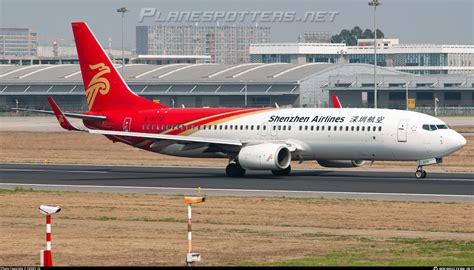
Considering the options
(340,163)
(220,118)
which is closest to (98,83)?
(220,118)

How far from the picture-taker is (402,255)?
93.3 feet

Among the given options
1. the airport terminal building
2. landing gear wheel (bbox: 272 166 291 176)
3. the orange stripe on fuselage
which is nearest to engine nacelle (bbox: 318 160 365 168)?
landing gear wheel (bbox: 272 166 291 176)

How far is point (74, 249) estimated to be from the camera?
2977 centimetres

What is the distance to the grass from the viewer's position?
26.7 m

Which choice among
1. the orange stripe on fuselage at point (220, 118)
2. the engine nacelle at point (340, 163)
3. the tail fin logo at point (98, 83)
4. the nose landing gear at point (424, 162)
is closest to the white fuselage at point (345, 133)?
the orange stripe on fuselage at point (220, 118)

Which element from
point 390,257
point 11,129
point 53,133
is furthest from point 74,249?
point 11,129

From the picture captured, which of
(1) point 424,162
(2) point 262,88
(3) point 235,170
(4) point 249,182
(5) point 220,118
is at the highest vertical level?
(2) point 262,88

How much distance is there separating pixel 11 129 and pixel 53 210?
257 ft

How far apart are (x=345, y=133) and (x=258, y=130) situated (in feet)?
17.2

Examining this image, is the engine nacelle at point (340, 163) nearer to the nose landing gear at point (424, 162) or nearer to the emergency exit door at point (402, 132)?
the nose landing gear at point (424, 162)

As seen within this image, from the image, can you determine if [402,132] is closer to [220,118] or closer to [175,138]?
→ [220,118]

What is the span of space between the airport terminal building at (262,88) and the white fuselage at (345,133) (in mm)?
82017

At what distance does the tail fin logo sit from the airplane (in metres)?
0.06

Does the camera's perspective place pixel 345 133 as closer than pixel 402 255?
No
